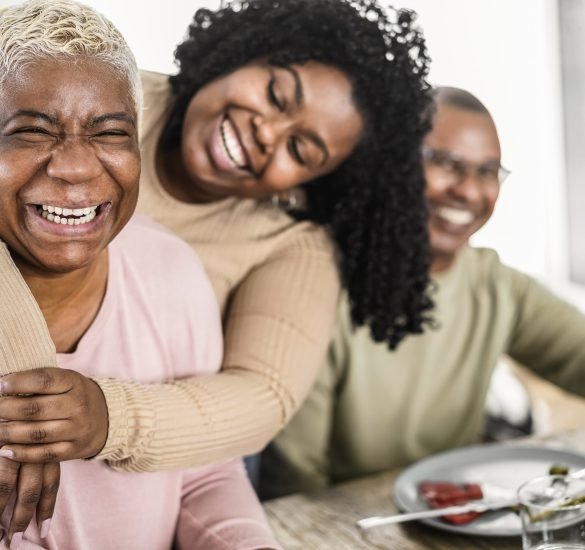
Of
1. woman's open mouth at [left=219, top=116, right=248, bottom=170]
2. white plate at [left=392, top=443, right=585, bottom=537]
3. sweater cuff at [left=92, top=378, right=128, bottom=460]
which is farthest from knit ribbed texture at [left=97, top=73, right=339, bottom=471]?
white plate at [left=392, top=443, right=585, bottom=537]

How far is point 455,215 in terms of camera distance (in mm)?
1654

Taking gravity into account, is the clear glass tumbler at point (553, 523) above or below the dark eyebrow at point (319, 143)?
below

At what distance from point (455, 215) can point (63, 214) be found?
899mm

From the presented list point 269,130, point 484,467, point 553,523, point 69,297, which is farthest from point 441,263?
point 69,297

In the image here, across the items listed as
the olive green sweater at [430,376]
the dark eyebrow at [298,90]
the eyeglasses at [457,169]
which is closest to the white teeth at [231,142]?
the dark eyebrow at [298,90]

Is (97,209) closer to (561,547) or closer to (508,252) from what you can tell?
(561,547)

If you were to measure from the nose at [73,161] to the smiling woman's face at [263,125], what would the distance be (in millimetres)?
399

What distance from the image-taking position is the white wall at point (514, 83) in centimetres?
145

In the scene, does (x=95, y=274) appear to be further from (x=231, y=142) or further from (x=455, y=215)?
(x=455, y=215)

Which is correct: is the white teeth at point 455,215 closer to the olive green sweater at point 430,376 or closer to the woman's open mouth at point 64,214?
the olive green sweater at point 430,376

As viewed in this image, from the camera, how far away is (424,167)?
156 cm

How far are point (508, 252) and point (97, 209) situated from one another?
100 cm

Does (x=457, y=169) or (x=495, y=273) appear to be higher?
(x=457, y=169)

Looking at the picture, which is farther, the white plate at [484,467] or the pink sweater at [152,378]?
the white plate at [484,467]
